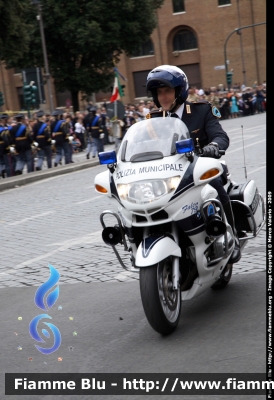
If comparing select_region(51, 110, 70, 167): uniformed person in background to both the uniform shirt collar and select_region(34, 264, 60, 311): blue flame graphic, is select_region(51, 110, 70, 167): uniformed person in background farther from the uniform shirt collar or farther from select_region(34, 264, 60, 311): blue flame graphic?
select_region(34, 264, 60, 311): blue flame graphic

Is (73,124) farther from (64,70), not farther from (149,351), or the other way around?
(149,351)

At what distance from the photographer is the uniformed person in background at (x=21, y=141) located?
23.0 metres

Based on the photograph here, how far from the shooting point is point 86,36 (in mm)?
48312

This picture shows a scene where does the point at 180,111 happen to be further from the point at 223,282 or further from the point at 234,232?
the point at 223,282

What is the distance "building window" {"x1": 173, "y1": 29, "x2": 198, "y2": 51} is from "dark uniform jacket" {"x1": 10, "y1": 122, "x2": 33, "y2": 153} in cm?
4703

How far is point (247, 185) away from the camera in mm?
6594

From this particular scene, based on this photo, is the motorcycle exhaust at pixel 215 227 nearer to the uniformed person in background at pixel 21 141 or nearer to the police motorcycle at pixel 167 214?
the police motorcycle at pixel 167 214

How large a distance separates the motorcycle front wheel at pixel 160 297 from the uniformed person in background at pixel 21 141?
18035mm

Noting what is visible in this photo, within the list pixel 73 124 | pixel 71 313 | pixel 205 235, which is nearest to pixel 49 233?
pixel 71 313

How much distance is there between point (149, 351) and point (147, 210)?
899 millimetres

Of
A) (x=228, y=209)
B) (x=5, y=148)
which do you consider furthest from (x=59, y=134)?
(x=228, y=209)

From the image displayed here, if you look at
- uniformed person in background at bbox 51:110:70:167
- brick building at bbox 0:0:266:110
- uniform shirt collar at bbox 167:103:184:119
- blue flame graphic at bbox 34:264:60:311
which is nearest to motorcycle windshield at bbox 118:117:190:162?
uniform shirt collar at bbox 167:103:184:119

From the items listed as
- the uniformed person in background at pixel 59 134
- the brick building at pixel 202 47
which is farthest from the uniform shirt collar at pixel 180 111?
the brick building at pixel 202 47

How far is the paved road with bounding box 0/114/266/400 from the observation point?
4898 millimetres
